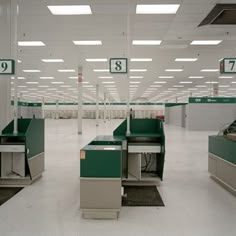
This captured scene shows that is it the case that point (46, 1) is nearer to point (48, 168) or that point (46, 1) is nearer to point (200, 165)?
point (48, 168)

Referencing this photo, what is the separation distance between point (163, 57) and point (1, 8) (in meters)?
8.19

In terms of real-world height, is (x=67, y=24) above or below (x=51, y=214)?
above

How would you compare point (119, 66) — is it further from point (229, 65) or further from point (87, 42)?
point (87, 42)

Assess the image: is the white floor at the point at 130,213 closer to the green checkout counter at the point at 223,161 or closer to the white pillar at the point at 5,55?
the green checkout counter at the point at 223,161

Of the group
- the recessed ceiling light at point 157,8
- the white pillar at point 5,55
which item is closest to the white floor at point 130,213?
the white pillar at point 5,55

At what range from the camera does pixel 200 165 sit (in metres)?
7.02

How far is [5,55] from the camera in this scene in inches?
237

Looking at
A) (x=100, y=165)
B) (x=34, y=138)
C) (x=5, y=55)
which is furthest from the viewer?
(x=5, y=55)

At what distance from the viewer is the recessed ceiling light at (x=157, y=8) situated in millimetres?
6676

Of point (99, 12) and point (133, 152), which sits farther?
point (99, 12)

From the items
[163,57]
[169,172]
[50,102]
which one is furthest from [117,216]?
[50,102]

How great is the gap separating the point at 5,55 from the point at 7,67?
63cm

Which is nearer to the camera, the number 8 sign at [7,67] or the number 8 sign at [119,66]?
the number 8 sign at [7,67]

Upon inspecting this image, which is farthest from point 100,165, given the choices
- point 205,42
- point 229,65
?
point 205,42
